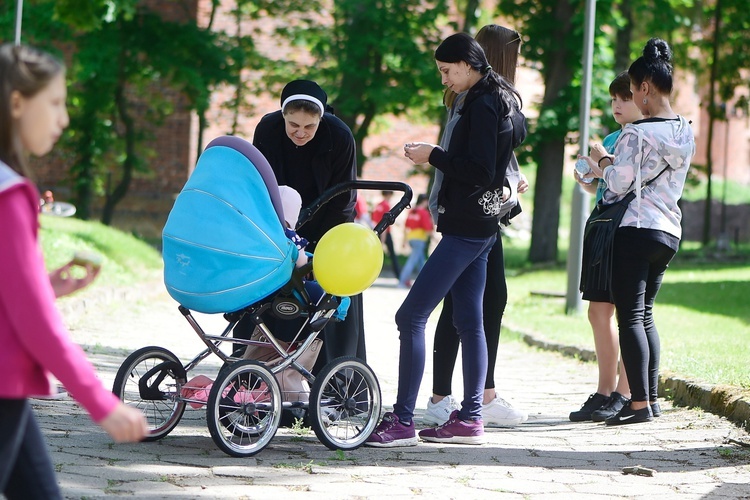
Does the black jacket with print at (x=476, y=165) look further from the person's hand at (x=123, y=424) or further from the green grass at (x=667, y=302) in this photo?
the person's hand at (x=123, y=424)

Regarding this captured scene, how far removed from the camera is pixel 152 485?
15.5ft

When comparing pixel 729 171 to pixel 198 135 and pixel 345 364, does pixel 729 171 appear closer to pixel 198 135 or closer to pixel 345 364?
pixel 198 135

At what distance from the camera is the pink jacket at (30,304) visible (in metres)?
2.79

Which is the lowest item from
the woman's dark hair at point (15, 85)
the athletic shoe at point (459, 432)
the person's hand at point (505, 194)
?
the athletic shoe at point (459, 432)

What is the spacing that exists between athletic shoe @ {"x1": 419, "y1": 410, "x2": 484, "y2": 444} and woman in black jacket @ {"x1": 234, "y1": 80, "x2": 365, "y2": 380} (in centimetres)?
70

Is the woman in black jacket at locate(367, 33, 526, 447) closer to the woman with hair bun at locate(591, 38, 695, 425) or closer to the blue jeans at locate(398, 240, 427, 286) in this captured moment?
the woman with hair bun at locate(591, 38, 695, 425)

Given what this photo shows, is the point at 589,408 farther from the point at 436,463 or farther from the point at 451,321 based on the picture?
the point at 436,463

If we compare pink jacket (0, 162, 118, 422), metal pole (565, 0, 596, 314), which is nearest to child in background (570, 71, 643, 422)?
pink jacket (0, 162, 118, 422)

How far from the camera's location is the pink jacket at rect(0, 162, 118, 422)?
9.16ft

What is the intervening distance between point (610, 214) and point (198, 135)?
2403 cm

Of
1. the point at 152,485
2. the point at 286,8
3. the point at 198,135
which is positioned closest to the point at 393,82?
the point at 286,8

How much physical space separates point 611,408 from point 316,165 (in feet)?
7.51

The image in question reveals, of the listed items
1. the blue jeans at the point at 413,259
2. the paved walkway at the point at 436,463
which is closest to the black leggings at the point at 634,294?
the paved walkway at the point at 436,463

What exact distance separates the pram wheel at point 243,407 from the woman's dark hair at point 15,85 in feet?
7.96
